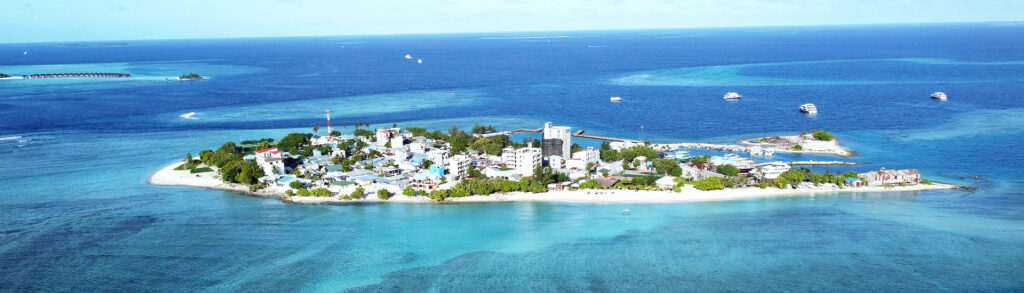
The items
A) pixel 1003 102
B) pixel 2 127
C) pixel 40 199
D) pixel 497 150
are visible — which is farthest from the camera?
pixel 1003 102

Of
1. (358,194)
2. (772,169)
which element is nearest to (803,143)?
(772,169)

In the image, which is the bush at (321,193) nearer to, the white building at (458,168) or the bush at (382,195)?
the bush at (382,195)

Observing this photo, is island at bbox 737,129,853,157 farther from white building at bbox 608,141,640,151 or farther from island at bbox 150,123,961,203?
white building at bbox 608,141,640,151

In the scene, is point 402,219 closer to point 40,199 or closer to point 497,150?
point 497,150

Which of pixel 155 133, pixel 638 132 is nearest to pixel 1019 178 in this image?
pixel 638 132

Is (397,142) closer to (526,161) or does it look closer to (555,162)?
(526,161)

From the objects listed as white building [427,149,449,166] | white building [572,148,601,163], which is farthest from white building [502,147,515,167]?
white building [572,148,601,163]
